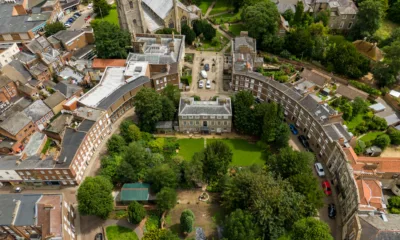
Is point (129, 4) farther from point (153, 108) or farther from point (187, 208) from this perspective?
point (187, 208)

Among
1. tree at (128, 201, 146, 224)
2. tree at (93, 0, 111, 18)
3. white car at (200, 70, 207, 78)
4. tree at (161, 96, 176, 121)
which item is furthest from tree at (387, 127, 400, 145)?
tree at (93, 0, 111, 18)

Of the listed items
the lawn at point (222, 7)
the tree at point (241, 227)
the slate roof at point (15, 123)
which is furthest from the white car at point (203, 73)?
Answer: the tree at point (241, 227)

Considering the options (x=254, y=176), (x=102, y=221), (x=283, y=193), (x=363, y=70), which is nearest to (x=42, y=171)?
(x=102, y=221)

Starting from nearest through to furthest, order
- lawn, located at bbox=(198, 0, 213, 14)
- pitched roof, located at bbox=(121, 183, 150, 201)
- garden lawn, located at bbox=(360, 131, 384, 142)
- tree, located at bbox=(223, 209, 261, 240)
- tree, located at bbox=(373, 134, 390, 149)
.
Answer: tree, located at bbox=(223, 209, 261, 240)
pitched roof, located at bbox=(121, 183, 150, 201)
tree, located at bbox=(373, 134, 390, 149)
garden lawn, located at bbox=(360, 131, 384, 142)
lawn, located at bbox=(198, 0, 213, 14)

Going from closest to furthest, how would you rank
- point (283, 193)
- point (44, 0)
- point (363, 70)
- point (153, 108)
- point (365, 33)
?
point (283, 193)
point (153, 108)
point (363, 70)
point (365, 33)
point (44, 0)

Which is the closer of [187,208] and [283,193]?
[283,193]

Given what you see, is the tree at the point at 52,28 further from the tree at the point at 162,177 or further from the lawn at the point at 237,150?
the tree at the point at 162,177

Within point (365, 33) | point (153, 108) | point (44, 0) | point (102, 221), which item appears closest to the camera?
point (102, 221)

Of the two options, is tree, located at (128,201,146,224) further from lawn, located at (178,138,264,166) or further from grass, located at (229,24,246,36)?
grass, located at (229,24,246,36)
